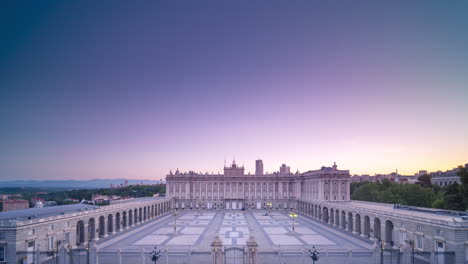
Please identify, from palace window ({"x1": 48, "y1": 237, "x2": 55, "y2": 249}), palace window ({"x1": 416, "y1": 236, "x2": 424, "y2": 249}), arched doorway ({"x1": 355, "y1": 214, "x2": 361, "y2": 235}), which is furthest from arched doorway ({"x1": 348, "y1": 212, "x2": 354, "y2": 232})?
palace window ({"x1": 48, "y1": 237, "x2": 55, "y2": 249})

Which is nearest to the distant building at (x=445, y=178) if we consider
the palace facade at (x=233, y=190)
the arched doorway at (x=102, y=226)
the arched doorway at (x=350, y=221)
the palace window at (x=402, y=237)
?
the palace facade at (x=233, y=190)

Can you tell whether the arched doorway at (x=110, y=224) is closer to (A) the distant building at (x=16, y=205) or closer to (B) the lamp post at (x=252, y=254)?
(B) the lamp post at (x=252, y=254)

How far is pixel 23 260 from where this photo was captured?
1385 inches

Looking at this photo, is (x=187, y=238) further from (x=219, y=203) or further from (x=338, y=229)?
(x=219, y=203)

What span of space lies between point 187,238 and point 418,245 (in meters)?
33.4

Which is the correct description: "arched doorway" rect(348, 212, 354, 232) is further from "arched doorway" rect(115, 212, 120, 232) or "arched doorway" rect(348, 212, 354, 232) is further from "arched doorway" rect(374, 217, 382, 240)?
"arched doorway" rect(115, 212, 120, 232)

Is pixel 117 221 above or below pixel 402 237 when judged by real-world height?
below

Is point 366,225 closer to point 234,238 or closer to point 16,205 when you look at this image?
point 234,238

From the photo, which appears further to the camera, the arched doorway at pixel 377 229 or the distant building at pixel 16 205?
the distant building at pixel 16 205

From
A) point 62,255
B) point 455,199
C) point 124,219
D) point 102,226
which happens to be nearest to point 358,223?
point 455,199

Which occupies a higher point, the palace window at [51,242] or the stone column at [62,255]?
the stone column at [62,255]

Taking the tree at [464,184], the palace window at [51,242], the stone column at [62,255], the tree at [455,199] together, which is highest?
the tree at [464,184]

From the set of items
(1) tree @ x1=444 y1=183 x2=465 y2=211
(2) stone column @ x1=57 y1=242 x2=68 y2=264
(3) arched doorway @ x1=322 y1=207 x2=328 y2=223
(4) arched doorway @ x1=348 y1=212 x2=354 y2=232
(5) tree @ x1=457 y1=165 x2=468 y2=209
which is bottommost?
(3) arched doorway @ x1=322 y1=207 x2=328 y2=223

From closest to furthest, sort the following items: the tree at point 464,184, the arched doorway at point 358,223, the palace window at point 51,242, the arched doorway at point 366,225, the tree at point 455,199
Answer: the palace window at point 51,242 → the tree at point 464,184 → the tree at point 455,199 → the arched doorway at point 366,225 → the arched doorway at point 358,223
